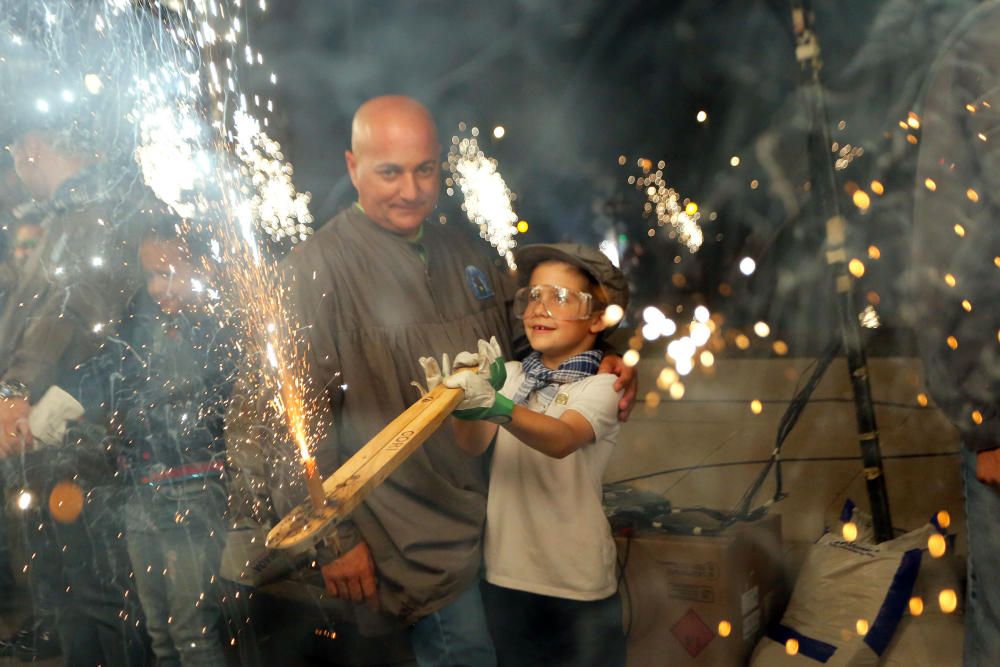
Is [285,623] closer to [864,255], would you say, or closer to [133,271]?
[133,271]

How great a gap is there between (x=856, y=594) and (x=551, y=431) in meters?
0.57

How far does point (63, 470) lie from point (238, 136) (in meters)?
0.44

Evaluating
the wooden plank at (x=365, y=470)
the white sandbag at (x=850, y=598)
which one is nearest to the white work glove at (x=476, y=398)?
the wooden plank at (x=365, y=470)

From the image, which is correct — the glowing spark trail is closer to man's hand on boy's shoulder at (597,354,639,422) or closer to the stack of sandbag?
man's hand on boy's shoulder at (597,354,639,422)

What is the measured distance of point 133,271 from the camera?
1.03 meters

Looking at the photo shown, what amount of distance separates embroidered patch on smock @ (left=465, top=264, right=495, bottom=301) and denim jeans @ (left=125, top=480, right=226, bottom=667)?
0.38 meters

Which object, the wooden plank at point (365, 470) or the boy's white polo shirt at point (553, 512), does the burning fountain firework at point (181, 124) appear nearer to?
the wooden plank at point (365, 470)

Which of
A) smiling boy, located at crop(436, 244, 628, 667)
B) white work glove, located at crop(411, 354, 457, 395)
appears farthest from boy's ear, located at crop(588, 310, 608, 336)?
white work glove, located at crop(411, 354, 457, 395)

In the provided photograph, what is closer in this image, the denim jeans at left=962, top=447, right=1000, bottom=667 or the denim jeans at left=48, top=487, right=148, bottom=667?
the denim jeans at left=48, top=487, right=148, bottom=667

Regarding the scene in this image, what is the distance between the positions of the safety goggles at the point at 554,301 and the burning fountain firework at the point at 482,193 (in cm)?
5

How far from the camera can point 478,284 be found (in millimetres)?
1119

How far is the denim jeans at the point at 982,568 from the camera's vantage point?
120 centimetres

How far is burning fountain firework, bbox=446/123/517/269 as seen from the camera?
114cm

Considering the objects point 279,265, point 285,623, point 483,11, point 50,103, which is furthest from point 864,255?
point 50,103
